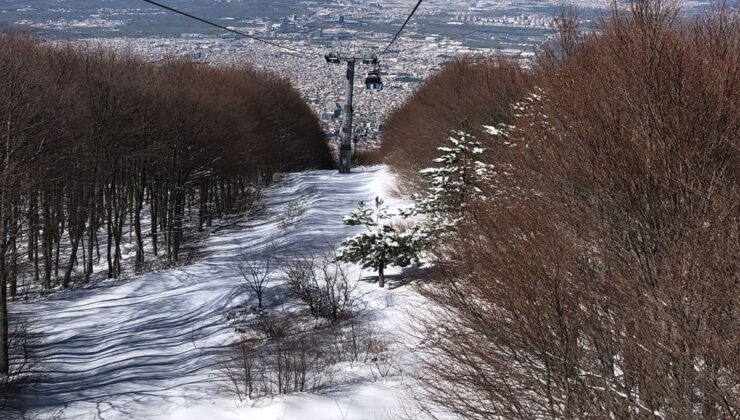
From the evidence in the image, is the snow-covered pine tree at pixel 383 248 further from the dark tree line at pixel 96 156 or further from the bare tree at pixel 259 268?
the dark tree line at pixel 96 156

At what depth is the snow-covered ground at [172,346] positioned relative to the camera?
30.6ft

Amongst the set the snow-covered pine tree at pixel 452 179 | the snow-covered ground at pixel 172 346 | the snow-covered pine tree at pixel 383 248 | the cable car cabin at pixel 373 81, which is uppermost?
the cable car cabin at pixel 373 81

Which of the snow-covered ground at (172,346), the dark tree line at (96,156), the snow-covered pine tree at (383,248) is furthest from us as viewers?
the dark tree line at (96,156)

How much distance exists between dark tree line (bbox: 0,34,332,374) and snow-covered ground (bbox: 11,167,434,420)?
157cm

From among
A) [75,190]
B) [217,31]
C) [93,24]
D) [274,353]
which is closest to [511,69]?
[75,190]

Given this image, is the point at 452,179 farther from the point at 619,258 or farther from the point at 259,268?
the point at 619,258

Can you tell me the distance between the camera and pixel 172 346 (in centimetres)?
1352

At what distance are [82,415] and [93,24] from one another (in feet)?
274

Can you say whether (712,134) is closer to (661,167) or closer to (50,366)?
(661,167)

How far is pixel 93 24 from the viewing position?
82.6 m

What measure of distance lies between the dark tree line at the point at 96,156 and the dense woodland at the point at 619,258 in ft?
31.2

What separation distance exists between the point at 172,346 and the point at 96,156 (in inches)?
386

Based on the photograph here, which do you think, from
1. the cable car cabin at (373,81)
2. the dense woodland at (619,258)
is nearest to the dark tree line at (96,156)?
the cable car cabin at (373,81)

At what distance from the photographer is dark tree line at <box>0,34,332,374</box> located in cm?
1482
